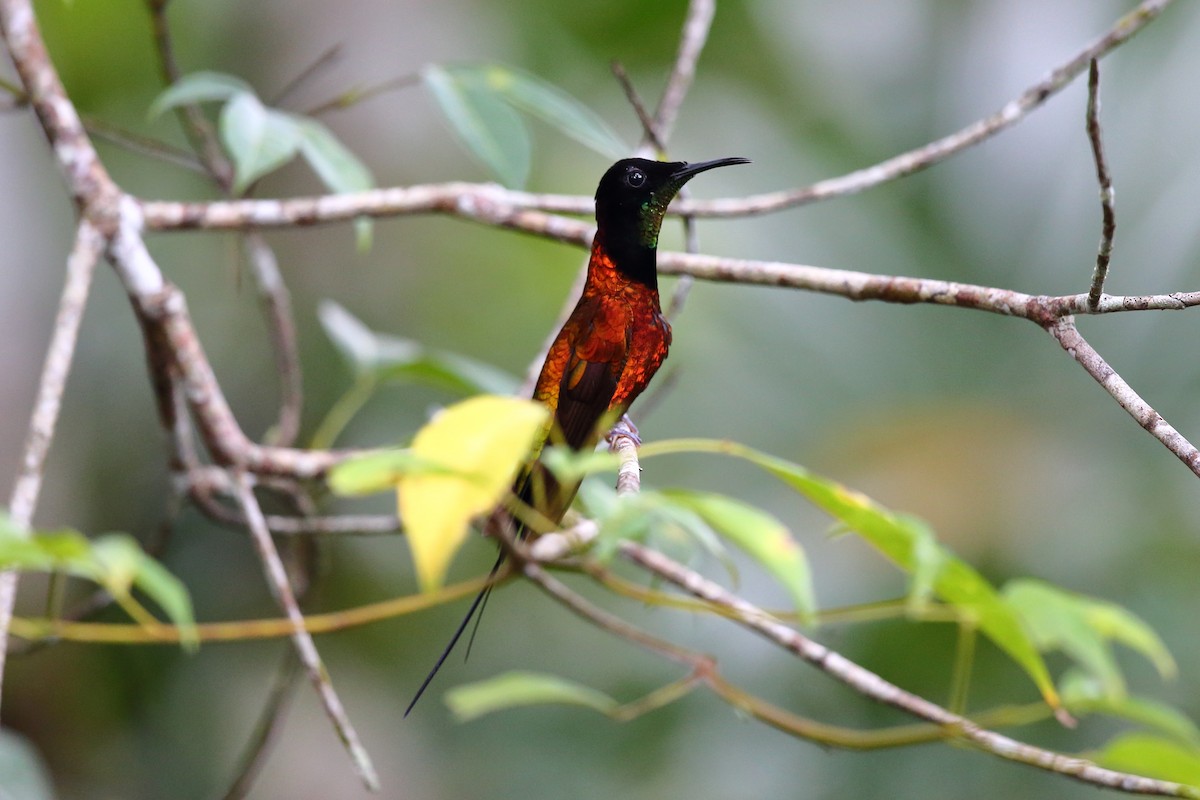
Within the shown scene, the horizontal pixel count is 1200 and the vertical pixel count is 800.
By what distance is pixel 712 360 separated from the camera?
14.4ft

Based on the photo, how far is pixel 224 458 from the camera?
210 centimetres

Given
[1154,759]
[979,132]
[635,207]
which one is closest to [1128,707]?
[1154,759]

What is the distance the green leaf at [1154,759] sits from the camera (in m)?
1.46

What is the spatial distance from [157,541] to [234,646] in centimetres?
145

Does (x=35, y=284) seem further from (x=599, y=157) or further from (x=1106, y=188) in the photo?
(x=1106, y=188)

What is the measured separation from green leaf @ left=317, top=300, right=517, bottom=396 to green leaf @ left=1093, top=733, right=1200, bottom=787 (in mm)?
1251

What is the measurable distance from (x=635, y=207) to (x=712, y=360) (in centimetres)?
260

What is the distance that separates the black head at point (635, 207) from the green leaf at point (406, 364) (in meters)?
0.51

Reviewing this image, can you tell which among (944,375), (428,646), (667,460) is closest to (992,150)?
(944,375)

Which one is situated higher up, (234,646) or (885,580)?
(885,580)

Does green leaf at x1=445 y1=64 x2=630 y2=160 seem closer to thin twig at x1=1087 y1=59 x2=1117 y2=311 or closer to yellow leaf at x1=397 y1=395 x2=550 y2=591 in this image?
thin twig at x1=1087 y1=59 x2=1117 y2=311

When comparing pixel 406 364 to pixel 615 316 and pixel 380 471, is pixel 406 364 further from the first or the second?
pixel 380 471

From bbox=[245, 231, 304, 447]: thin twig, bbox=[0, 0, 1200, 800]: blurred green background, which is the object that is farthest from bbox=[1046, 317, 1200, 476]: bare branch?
bbox=[0, 0, 1200, 800]: blurred green background

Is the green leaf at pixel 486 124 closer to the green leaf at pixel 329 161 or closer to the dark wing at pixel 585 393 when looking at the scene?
the green leaf at pixel 329 161
